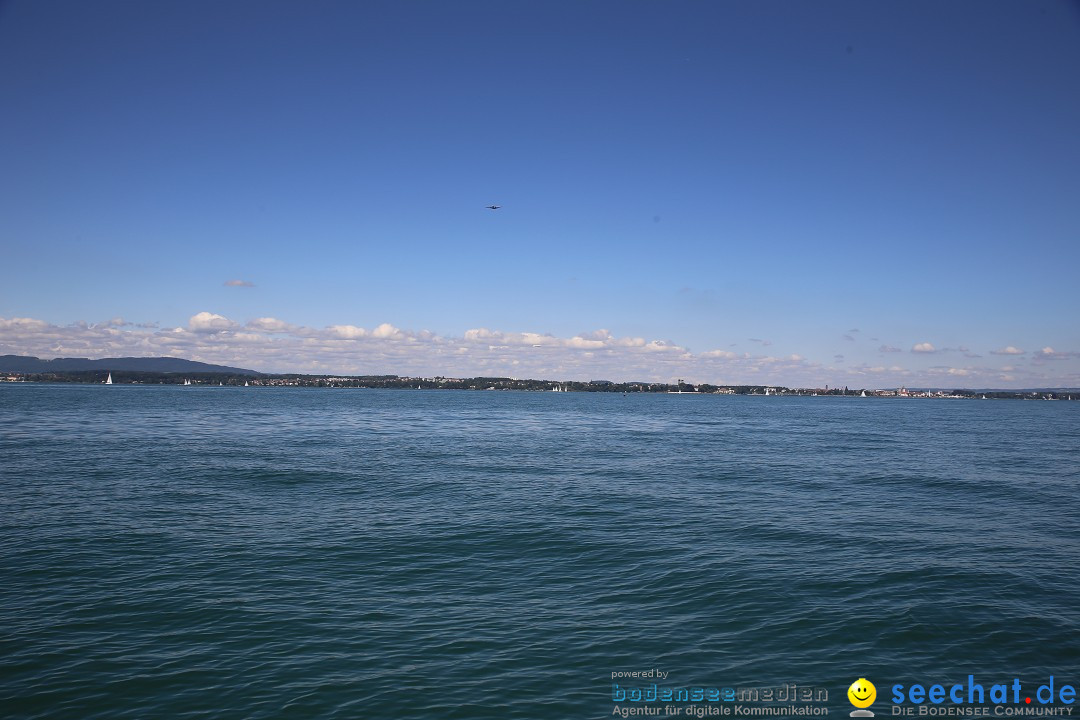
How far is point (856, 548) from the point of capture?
79.6 feet

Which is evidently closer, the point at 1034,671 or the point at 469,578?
the point at 1034,671

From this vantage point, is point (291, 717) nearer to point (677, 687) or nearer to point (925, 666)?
point (677, 687)

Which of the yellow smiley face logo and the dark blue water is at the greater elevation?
the dark blue water

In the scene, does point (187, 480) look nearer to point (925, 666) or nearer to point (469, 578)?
point (469, 578)

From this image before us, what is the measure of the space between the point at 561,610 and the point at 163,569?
13146mm

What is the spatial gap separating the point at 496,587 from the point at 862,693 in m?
10.1

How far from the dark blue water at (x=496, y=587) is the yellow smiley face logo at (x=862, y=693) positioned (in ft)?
0.77

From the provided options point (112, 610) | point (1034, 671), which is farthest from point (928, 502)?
point (112, 610)

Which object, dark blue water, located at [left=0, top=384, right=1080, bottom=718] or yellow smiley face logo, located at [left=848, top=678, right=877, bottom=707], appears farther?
dark blue water, located at [left=0, top=384, right=1080, bottom=718]

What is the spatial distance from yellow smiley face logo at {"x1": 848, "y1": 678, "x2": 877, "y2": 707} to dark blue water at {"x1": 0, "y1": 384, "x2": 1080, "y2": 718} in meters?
0.23

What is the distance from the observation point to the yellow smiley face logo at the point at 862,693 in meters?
13.1

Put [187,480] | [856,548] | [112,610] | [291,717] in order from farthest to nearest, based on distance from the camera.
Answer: [187,480] → [856,548] → [112,610] → [291,717]

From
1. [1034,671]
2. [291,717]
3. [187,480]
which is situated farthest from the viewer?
[187,480]

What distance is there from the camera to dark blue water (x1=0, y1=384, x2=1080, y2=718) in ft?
44.5
